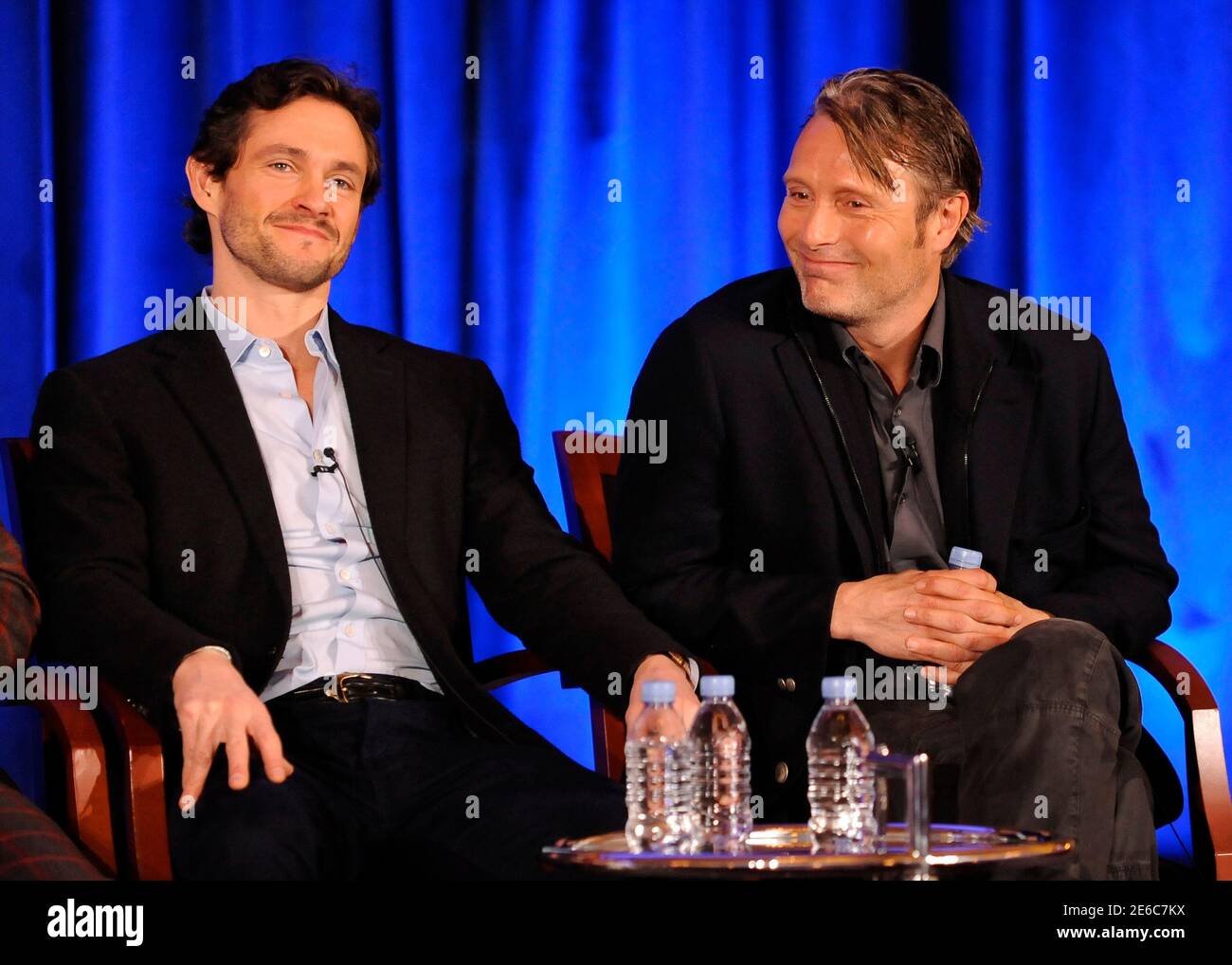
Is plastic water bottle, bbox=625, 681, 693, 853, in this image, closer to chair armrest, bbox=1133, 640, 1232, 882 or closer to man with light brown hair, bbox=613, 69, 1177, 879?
man with light brown hair, bbox=613, 69, 1177, 879

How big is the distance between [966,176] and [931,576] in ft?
2.82

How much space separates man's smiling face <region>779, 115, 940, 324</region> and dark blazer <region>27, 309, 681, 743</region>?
Answer: 0.65 meters

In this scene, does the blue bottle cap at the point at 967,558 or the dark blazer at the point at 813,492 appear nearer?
the blue bottle cap at the point at 967,558

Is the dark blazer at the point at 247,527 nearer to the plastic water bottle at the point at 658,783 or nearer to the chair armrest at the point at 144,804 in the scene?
the chair armrest at the point at 144,804

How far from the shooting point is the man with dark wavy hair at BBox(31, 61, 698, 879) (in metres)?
2.51

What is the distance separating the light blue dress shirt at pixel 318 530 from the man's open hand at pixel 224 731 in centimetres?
42

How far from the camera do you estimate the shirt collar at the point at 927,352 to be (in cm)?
309

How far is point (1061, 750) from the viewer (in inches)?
94.6

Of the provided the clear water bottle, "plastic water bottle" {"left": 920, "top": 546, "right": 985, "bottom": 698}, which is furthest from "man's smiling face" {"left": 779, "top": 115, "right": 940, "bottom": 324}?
the clear water bottle

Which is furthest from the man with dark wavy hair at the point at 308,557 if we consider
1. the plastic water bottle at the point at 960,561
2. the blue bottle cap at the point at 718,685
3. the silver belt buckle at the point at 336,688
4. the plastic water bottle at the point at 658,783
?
the plastic water bottle at the point at 960,561

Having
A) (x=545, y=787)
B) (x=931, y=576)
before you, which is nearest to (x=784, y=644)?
(x=931, y=576)

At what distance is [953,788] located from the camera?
2.72 metres

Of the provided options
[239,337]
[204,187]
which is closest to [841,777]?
[239,337]

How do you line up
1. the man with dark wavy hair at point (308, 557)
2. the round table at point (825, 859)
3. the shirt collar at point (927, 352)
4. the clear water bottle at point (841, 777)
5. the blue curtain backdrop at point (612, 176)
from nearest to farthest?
the round table at point (825, 859) < the clear water bottle at point (841, 777) < the man with dark wavy hair at point (308, 557) < the shirt collar at point (927, 352) < the blue curtain backdrop at point (612, 176)
